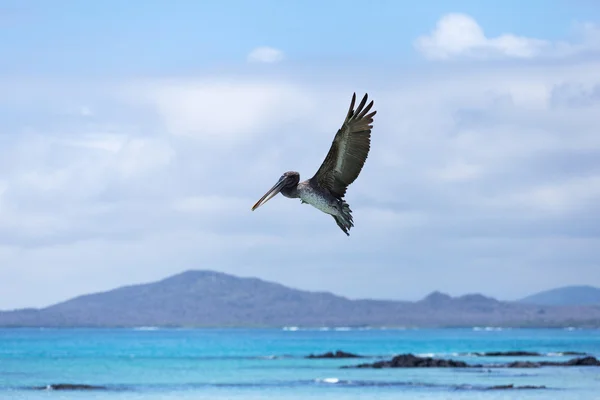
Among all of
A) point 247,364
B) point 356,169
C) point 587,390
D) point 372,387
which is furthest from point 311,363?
point 356,169

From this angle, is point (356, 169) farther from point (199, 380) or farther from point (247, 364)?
point (247, 364)

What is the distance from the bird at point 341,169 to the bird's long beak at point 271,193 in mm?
154

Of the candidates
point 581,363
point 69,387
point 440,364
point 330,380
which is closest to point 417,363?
point 440,364

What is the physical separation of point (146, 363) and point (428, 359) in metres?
26.1

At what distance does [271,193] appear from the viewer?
1305 cm

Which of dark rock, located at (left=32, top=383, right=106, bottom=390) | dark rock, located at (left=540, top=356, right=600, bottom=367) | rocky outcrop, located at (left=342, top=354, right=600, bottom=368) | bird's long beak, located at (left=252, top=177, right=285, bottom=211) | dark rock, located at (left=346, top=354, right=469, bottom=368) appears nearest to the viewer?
bird's long beak, located at (left=252, top=177, right=285, bottom=211)

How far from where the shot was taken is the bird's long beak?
12.7 metres

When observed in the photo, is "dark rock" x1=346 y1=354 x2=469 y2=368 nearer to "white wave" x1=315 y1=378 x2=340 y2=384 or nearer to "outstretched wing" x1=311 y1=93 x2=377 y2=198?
"white wave" x1=315 y1=378 x2=340 y2=384

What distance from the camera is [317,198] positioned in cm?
1335

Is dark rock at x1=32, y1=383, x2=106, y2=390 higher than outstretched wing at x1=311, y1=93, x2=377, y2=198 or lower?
lower

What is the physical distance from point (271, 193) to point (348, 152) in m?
1.14

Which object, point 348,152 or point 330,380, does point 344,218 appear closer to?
point 348,152

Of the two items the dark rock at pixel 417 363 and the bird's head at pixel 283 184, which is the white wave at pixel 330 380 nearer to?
the dark rock at pixel 417 363

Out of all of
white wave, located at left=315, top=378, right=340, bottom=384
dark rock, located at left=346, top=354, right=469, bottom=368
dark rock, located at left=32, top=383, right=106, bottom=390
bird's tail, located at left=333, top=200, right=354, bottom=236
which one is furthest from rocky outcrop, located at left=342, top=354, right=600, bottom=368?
bird's tail, located at left=333, top=200, right=354, bottom=236
